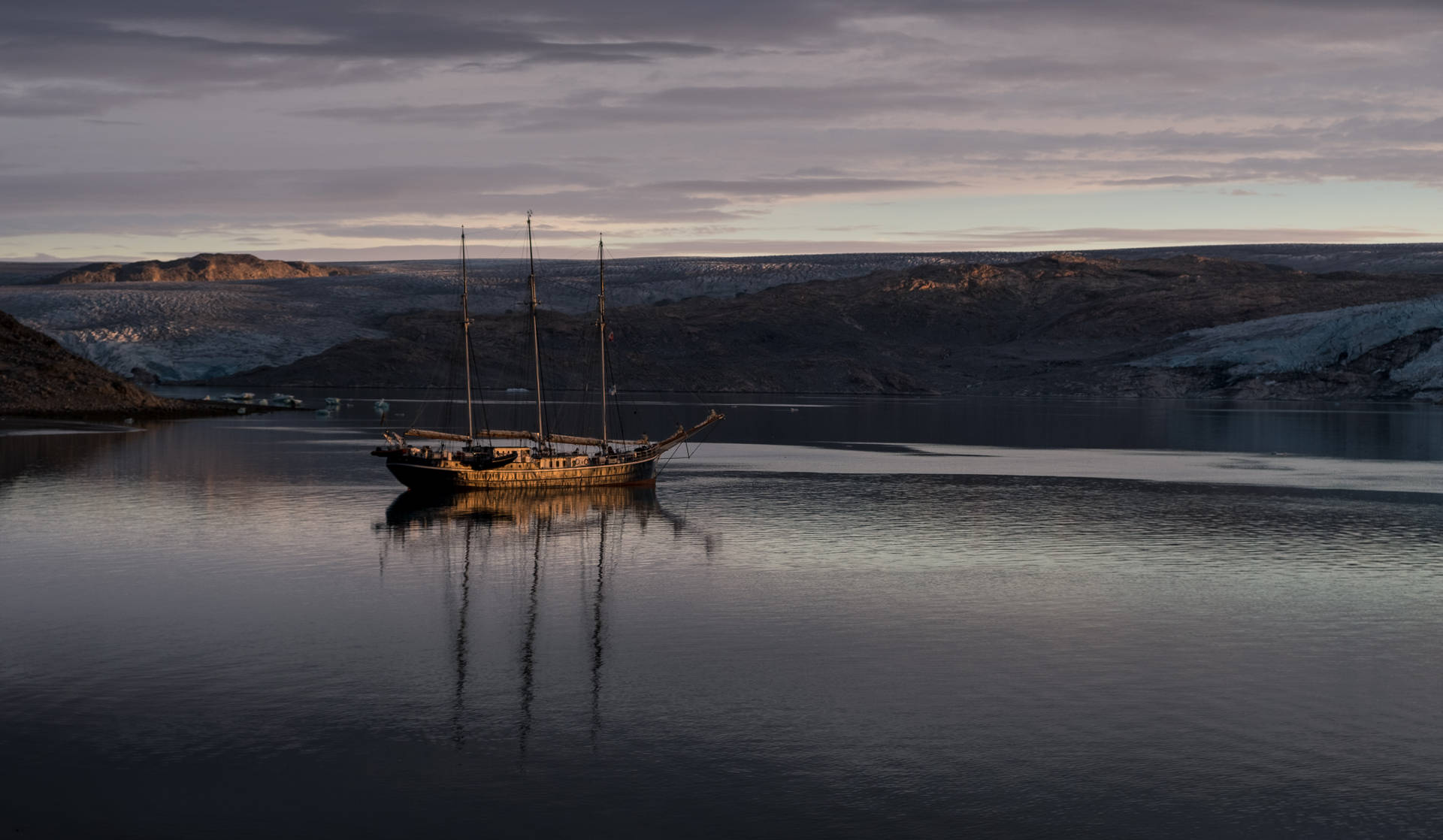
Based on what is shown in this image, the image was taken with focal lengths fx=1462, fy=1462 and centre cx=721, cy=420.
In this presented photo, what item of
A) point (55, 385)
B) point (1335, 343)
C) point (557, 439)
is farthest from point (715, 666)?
point (1335, 343)

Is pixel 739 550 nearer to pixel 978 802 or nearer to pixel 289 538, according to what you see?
pixel 289 538

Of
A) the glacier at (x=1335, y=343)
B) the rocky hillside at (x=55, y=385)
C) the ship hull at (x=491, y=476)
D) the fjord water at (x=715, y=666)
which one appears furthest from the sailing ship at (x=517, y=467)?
the glacier at (x=1335, y=343)

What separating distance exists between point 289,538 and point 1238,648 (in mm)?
23988

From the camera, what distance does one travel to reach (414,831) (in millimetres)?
15398

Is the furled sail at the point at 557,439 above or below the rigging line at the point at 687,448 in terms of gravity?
above

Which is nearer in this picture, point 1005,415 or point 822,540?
point 822,540

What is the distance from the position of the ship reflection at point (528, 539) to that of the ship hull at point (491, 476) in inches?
17.8

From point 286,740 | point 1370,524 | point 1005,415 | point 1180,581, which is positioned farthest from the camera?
point 1005,415

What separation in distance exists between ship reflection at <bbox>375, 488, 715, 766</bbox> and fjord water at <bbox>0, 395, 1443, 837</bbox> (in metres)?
0.17

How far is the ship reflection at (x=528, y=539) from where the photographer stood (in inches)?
863

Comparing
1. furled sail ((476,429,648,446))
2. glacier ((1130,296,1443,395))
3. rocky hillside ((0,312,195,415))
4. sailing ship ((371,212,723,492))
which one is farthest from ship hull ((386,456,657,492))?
glacier ((1130,296,1443,395))

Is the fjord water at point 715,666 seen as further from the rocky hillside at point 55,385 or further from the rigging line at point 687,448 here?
the rocky hillside at point 55,385

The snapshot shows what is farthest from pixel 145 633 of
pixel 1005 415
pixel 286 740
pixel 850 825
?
pixel 1005 415

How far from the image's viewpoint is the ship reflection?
21922mm
